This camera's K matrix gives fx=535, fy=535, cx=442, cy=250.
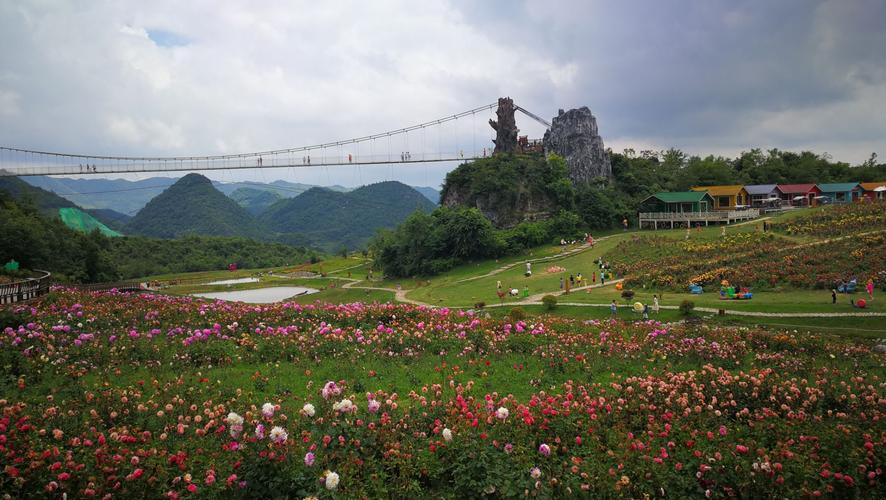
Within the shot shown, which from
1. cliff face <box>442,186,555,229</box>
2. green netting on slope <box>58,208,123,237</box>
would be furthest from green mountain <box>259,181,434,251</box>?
cliff face <box>442,186,555,229</box>

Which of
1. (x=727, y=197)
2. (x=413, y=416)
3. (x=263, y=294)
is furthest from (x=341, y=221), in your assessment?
(x=413, y=416)

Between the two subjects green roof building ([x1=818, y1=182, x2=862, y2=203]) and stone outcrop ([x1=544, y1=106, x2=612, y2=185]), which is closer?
green roof building ([x1=818, y1=182, x2=862, y2=203])

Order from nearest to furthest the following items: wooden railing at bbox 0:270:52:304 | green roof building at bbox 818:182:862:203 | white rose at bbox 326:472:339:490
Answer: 1. white rose at bbox 326:472:339:490
2. wooden railing at bbox 0:270:52:304
3. green roof building at bbox 818:182:862:203

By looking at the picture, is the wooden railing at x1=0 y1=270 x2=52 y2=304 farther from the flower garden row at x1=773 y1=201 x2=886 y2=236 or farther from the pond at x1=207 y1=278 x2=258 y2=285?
the pond at x1=207 y1=278 x2=258 y2=285

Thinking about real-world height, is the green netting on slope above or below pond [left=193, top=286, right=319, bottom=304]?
above

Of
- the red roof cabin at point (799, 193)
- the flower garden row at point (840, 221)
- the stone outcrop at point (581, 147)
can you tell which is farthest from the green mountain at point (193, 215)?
the flower garden row at point (840, 221)

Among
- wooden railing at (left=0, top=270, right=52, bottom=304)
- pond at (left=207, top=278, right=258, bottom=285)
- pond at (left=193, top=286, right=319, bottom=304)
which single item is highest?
wooden railing at (left=0, top=270, right=52, bottom=304)

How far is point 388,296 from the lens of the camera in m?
50.4

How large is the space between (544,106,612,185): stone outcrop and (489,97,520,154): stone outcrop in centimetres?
744

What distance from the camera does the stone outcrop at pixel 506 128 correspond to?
300 ft

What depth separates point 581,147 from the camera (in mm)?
85625

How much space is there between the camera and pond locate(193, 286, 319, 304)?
60.3 metres

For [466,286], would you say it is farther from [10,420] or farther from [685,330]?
[10,420]

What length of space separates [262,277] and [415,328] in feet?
232
